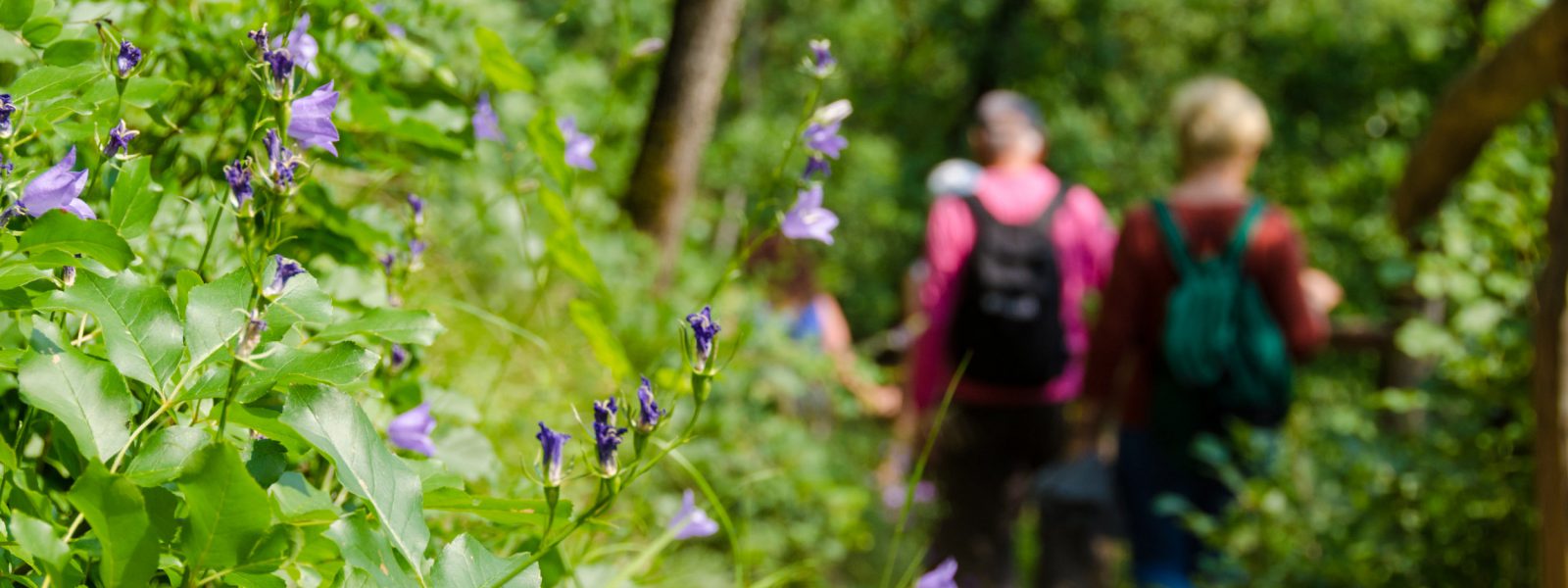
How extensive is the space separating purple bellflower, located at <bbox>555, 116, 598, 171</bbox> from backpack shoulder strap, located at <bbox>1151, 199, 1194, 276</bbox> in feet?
7.46

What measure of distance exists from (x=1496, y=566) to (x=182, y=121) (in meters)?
2.22

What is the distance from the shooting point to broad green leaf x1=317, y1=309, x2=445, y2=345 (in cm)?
79

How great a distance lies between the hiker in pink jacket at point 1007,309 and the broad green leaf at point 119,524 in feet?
11.5

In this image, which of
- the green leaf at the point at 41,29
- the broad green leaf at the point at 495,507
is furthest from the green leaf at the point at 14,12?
the broad green leaf at the point at 495,507

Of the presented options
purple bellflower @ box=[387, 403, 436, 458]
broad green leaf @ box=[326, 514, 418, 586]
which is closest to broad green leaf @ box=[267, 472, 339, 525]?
broad green leaf @ box=[326, 514, 418, 586]

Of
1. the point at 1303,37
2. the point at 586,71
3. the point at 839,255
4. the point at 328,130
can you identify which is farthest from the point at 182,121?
the point at 1303,37

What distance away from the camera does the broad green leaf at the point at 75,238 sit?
70 centimetres

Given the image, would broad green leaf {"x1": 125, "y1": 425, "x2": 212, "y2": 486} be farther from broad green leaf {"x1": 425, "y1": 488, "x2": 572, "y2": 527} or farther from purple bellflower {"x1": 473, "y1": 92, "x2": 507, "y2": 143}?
purple bellflower {"x1": 473, "y1": 92, "x2": 507, "y2": 143}

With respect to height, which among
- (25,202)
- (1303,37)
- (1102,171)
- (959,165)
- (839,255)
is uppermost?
(25,202)

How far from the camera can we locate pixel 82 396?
66 centimetres

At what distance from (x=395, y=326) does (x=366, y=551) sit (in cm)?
18

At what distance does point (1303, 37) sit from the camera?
39.6 feet

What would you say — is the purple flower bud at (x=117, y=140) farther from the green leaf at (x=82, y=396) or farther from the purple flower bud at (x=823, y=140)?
the purple flower bud at (x=823, y=140)

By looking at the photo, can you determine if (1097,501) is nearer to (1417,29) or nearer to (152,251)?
(152,251)
